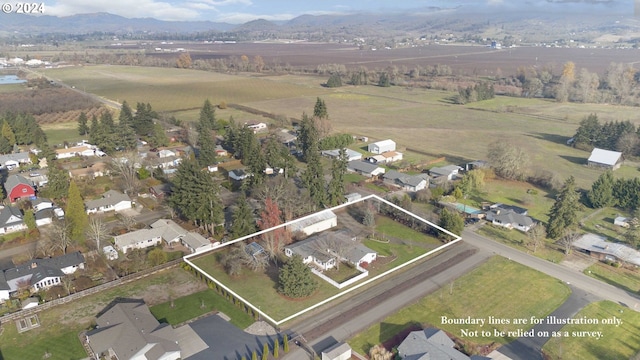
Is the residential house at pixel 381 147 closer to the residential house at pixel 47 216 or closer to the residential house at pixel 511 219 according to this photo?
the residential house at pixel 511 219

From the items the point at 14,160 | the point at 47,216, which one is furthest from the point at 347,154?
the point at 14,160

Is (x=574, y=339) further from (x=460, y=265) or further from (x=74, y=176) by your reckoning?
(x=74, y=176)

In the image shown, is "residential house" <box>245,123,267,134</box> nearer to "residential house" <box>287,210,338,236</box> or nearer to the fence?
"residential house" <box>287,210,338,236</box>

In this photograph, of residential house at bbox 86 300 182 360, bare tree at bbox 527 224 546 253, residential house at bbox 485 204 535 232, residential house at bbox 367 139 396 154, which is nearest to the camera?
residential house at bbox 86 300 182 360

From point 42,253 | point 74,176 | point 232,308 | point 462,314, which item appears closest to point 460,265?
point 462,314

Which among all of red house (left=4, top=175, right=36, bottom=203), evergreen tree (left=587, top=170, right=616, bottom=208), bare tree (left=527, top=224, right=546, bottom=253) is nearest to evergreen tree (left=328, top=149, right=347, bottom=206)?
bare tree (left=527, top=224, right=546, bottom=253)

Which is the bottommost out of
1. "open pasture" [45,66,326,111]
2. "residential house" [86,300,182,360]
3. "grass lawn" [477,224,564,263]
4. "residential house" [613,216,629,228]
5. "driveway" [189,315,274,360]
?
"driveway" [189,315,274,360]

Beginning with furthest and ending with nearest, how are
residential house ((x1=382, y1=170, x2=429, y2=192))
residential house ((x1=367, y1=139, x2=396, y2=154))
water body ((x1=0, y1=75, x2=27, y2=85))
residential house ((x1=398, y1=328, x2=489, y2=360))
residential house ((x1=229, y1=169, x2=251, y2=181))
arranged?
water body ((x1=0, y1=75, x2=27, y2=85)), residential house ((x1=367, y1=139, x2=396, y2=154)), residential house ((x1=229, y1=169, x2=251, y2=181)), residential house ((x1=382, y1=170, x2=429, y2=192)), residential house ((x1=398, y1=328, x2=489, y2=360))
